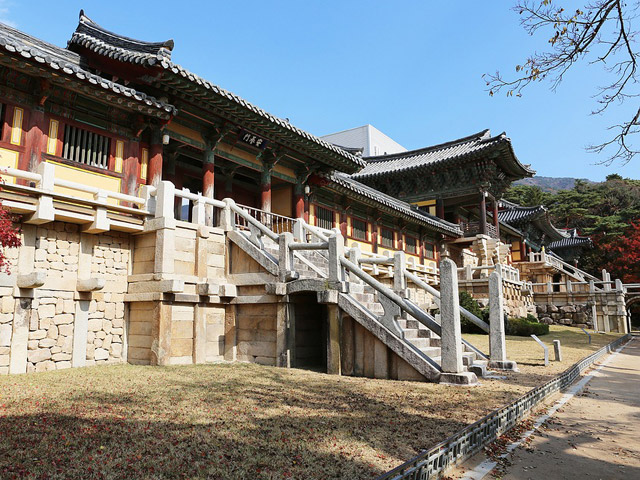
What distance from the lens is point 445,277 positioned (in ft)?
28.1

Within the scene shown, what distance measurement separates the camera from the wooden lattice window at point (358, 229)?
2283 cm

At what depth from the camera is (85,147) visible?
36.4 feet

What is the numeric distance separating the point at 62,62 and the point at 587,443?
1143cm

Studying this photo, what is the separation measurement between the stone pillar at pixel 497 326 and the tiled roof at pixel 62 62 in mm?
8892

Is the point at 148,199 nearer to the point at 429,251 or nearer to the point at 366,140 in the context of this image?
the point at 429,251

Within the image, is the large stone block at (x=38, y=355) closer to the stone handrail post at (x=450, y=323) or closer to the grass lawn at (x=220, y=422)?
the grass lawn at (x=220, y=422)

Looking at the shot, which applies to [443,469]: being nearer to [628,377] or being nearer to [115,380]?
[115,380]

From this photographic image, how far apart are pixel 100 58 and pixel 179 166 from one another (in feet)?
14.2

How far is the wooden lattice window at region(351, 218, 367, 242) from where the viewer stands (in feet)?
74.9

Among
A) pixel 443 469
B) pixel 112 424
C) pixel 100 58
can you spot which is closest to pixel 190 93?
pixel 100 58

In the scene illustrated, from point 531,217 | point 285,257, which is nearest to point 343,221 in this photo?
point 285,257

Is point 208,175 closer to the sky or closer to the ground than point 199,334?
closer to the sky

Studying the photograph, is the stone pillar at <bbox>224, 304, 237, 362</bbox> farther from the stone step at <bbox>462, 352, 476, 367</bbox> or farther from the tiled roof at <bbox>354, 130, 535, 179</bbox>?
the tiled roof at <bbox>354, 130, 535, 179</bbox>

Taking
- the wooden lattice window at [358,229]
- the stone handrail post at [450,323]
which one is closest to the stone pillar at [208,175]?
the stone handrail post at [450,323]
